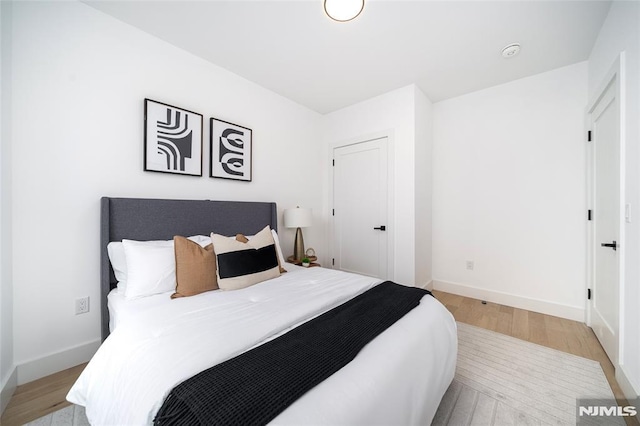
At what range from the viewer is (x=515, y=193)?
289cm

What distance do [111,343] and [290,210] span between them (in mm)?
2132

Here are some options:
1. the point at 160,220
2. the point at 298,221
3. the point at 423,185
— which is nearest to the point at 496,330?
the point at 423,185

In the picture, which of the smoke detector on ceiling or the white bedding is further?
the smoke detector on ceiling

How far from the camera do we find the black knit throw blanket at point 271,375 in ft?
2.29

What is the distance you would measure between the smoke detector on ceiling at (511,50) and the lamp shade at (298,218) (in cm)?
259

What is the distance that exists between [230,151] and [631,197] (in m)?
3.19

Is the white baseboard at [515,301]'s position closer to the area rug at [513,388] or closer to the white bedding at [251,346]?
the area rug at [513,388]

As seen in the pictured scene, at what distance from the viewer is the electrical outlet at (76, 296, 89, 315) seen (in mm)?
1797

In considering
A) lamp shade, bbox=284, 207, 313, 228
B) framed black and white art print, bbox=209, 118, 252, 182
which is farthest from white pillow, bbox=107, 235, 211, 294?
lamp shade, bbox=284, 207, 313, 228

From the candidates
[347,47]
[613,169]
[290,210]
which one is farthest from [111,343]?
[613,169]

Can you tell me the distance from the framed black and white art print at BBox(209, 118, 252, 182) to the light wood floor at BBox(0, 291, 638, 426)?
1.90 meters

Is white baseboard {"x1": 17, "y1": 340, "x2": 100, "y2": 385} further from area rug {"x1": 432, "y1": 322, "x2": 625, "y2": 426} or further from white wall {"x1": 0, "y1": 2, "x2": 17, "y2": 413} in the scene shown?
area rug {"x1": 432, "y1": 322, "x2": 625, "y2": 426}

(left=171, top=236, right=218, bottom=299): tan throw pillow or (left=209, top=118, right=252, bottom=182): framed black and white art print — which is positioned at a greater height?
(left=209, top=118, right=252, bottom=182): framed black and white art print

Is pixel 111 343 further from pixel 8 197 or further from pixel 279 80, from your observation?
pixel 279 80
